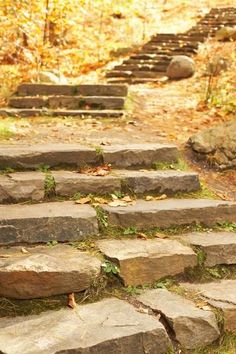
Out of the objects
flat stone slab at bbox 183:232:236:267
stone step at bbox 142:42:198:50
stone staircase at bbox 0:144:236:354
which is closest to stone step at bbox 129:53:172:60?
stone step at bbox 142:42:198:50

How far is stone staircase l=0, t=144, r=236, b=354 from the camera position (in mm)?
2719

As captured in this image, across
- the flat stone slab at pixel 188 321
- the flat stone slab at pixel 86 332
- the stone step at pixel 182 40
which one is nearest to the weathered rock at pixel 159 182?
the flat stone slab at pixel 188 321

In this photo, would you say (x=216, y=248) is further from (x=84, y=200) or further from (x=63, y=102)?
(x=63, y=102)

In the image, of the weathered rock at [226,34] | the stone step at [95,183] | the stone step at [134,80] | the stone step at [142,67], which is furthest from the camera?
the weathered rock at [226,34]

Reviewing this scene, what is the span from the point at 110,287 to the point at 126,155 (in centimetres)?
185

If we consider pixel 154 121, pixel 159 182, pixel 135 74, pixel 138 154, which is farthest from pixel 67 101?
pixel 135 74

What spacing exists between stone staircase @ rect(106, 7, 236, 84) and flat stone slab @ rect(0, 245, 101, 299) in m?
7.06

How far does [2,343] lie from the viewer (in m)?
2.53

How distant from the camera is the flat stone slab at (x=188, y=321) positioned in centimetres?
288

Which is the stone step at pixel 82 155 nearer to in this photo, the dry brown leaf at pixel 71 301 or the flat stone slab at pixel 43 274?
the flat stone slab at pixel 43 274

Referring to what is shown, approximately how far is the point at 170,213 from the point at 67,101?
382cm

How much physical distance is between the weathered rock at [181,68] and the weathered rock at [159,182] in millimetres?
5722

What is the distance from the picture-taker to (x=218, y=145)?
209 inches

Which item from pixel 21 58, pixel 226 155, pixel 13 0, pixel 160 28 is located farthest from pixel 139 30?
pixel 226 155
